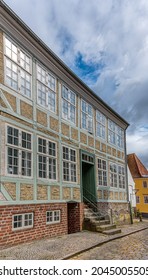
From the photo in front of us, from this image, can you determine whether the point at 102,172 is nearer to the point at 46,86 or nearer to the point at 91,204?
the point at 91,204

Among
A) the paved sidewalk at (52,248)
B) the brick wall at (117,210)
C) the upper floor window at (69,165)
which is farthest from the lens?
the brick wall at (117,210)

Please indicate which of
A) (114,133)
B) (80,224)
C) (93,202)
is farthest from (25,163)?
(114,133)

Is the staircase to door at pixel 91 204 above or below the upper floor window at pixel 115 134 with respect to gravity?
below

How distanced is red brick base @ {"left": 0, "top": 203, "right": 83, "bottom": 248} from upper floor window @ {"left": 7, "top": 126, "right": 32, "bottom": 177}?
1.27m

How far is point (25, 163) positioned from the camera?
34.3 feet

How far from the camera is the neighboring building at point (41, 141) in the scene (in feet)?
31.7

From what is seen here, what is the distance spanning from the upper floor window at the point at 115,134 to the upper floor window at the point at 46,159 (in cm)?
788

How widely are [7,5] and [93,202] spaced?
36.1 ft

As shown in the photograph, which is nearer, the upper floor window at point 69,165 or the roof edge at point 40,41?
the roof edge at point 40,41

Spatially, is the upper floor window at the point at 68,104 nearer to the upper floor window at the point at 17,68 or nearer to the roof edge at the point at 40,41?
the roof edge at the point at 40,41

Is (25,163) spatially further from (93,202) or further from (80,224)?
(93,202)

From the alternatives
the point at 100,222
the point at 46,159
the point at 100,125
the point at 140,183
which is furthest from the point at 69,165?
the point at 140,183

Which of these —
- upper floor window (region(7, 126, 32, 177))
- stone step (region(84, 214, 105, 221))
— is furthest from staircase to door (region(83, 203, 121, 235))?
upper floor window (region(7, 126, 32, 177))

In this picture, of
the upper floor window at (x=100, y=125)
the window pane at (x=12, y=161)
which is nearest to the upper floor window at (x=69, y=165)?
the window pane at (x=12, y=161)
